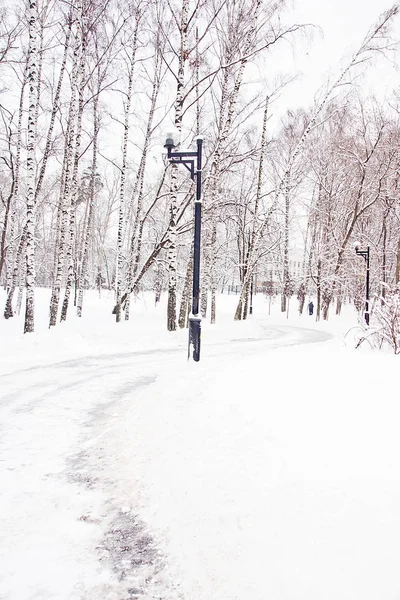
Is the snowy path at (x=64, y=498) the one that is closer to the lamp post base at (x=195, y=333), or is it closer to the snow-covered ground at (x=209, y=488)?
the snow-covered ground at (x=209, y=488)

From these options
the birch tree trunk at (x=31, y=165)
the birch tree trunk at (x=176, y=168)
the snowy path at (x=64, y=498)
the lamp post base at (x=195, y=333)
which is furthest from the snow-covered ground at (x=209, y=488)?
the birch tree trunk at (x=176, y=168)

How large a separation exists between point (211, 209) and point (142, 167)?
11.7 feet

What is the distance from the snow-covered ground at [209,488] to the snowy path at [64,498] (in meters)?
0.01

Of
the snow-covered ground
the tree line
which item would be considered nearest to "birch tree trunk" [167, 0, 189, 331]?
the tree line

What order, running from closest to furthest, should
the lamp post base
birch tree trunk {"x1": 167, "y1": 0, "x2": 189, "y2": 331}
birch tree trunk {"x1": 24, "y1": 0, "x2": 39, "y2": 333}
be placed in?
the lamp post base < birch tree trunk {"x1": 24, "y1": 0, "x2": 39, "y2": 333} < birch tree trunk {"x1": 167, "y1": 0, "x2": 189, "y2": 331}

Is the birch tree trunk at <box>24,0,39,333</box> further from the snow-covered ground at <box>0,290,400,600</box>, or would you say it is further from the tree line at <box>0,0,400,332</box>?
the snow-covered ground at <box>0,290,400,600</box>

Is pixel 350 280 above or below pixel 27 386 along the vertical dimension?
above

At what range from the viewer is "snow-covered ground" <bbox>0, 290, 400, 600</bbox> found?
81.3 inches

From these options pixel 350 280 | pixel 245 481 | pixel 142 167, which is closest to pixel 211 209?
pixel 142 167

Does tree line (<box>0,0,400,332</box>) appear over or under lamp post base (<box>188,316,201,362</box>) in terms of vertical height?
over

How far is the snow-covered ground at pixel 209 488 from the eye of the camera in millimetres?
2064

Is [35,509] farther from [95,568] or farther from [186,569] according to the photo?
[186,569]

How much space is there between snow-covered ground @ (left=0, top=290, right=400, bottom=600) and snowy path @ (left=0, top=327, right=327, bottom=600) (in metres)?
0.01

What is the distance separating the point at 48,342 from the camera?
995 cm
